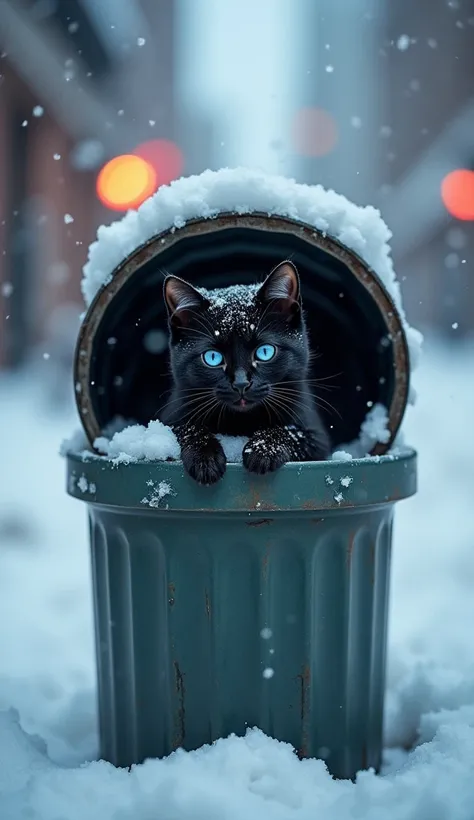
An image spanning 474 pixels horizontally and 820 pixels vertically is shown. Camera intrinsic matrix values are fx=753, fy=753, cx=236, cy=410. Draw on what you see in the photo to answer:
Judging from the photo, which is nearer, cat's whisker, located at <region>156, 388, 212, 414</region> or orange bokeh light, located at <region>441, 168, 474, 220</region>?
cat's whisker, located at <region>156, 388, 212, 414</region>

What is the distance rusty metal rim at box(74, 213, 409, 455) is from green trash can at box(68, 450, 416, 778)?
16cm

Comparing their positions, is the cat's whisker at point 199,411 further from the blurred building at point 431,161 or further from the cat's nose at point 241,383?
the blurred building at point 431,161

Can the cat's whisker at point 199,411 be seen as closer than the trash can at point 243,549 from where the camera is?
No

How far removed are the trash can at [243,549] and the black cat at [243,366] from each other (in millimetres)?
138

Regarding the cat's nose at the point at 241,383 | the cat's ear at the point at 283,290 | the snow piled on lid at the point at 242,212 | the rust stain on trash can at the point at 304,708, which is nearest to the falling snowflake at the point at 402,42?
the snow piled on lid at the point at 242,212

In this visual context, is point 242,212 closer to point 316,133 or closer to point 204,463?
point 204,463

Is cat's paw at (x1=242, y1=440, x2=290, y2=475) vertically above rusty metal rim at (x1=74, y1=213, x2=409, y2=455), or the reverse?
rusty metal rim at (x1=74, y1=213, x2=409, y2=455)

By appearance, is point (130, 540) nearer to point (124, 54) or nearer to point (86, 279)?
point (86, 279)

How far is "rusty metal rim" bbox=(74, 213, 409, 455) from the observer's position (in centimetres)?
184

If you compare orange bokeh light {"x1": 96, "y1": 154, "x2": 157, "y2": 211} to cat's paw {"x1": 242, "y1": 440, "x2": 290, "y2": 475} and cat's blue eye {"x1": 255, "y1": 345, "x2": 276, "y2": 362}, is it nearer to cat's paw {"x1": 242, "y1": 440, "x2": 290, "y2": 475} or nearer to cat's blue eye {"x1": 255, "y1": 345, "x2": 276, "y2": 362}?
cat's blue eye {"x1": 255, "y1": 345, "x2": 276, "y2": 362}

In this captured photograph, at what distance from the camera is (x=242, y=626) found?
1732 mm

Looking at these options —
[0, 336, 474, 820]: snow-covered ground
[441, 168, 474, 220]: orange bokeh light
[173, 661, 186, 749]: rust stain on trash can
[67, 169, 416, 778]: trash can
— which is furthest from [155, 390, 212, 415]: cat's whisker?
[441, 168, 474, 220]: orange bokeh light

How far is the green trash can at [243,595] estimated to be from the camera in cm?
168

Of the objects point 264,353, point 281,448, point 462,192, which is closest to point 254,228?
point 264,353
